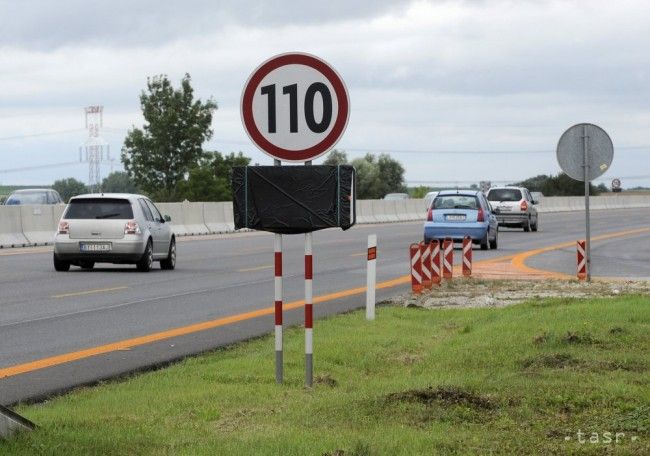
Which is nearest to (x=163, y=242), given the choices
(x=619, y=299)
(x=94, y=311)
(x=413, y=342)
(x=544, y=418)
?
(x=94, y=311)

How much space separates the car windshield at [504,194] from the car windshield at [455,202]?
15.5 meters

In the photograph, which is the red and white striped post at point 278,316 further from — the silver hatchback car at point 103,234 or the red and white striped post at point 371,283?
the silver hatchback car at point 103,234

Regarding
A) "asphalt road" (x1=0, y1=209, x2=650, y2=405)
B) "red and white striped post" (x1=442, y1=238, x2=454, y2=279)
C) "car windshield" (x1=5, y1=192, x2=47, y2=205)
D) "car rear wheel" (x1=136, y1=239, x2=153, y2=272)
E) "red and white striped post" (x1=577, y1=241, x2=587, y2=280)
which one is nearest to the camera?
"asphalt road" (x1=0, y1=209, x2=650, y2=405)

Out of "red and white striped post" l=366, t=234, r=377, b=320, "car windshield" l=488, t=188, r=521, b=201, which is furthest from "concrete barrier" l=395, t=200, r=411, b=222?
"red and white striped post" l=366, t=234, r=377, b=320

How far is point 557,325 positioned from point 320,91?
4.88 metres

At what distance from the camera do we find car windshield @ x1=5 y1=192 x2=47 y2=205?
54031 millimetres

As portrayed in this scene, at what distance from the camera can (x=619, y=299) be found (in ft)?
60.4

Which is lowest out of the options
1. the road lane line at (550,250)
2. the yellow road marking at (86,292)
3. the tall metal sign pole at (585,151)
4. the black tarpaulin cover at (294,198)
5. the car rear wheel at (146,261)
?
the road lane line at (550,250)

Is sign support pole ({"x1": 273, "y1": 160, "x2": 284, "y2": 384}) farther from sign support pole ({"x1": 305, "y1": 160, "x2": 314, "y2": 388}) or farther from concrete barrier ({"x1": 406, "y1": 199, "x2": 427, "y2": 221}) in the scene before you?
concrete barrier ({"x1": 406, "y1": 199, "x2": 427, "y2": 221})

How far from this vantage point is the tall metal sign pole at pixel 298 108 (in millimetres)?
10547

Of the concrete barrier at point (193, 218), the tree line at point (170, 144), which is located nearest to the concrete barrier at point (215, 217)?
the concrete barrier at point (193, 218)

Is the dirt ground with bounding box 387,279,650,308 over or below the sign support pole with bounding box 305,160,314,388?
below

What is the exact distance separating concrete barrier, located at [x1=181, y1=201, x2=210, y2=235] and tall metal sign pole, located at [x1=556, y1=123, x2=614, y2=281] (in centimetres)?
2975

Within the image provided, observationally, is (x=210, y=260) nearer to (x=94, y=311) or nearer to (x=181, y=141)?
(x=94, y=311)
